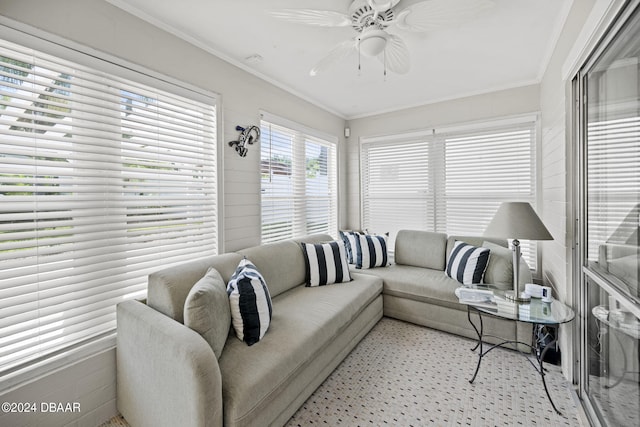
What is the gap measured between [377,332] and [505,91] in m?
3.19

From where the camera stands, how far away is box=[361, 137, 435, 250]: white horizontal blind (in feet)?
12.8

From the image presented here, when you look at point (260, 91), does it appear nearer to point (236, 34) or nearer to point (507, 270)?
point (236, 34)

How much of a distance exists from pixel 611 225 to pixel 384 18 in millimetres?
1803

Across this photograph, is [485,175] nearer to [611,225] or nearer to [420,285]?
[420,285]

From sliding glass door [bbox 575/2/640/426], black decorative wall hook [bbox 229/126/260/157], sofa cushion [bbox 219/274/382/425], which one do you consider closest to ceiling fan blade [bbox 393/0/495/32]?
sliding glass door [bbox 575/2/640/426]

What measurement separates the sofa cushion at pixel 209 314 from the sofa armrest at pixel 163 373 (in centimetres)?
7

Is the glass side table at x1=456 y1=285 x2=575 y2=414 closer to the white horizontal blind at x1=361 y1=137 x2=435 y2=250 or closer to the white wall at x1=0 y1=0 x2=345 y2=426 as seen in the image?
the white horizontal blind at x1=361 y1=137 x2=435 y2=250

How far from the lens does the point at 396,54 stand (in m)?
2.01

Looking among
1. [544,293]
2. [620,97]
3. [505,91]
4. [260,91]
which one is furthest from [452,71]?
[544,293]

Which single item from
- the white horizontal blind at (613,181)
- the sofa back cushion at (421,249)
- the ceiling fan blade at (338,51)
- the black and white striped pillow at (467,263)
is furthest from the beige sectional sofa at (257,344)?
the ceiling fan blade at (338,51)

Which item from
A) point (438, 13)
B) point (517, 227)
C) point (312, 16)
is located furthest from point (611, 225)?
point (312, 16)

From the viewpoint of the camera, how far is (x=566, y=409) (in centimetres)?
176

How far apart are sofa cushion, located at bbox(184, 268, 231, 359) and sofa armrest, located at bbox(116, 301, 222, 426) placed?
0.22ft

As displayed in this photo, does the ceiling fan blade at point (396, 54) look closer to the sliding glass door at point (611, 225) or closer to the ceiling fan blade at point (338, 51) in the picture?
the ceiling fan blade at point (338, 51)
